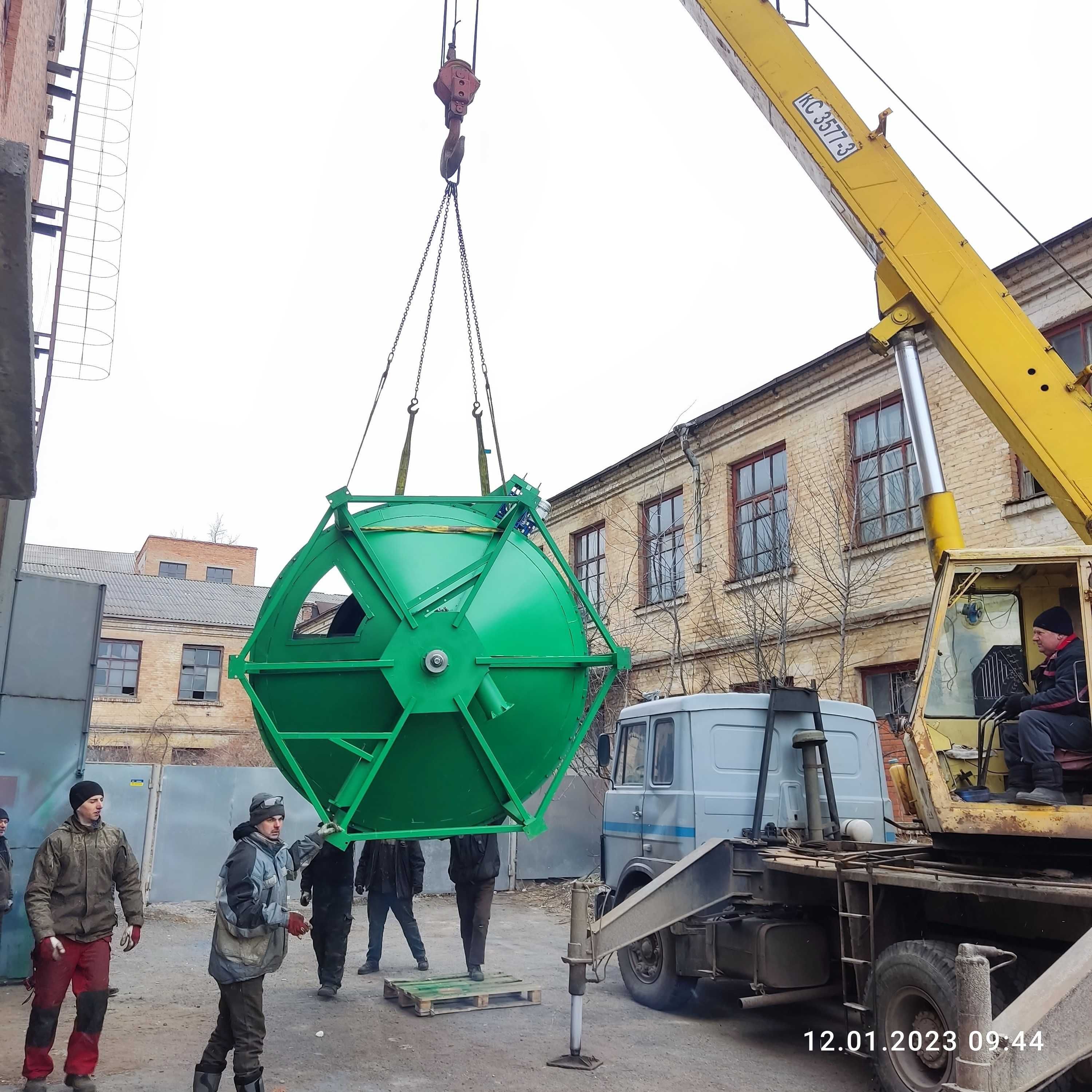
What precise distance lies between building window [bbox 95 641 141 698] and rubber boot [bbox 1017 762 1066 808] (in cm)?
3431

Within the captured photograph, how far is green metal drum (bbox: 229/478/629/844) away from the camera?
4.53 metres

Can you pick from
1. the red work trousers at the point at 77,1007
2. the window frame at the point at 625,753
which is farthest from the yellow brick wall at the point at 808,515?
the red work trousers at the point at 77,1007

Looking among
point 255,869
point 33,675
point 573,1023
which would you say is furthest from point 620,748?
point 33,675

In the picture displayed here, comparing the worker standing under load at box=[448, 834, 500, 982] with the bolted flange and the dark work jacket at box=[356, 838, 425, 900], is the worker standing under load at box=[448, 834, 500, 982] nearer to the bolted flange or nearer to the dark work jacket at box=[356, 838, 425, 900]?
the dark work jacket at box=[356, 838, 425, 900]

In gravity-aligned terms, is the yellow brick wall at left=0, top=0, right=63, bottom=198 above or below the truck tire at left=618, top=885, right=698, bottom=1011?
above

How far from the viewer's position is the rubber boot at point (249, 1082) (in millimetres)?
5102

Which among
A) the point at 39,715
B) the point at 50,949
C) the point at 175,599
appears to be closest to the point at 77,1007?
the point at 50,949

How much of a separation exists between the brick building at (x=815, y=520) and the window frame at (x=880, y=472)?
2 centimetres

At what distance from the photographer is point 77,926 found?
18.7 feet

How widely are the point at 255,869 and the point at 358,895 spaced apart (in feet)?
32.9

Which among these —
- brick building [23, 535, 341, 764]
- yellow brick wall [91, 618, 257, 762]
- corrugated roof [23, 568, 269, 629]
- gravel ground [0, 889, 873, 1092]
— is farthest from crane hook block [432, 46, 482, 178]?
corrugated roof [23, 568, 269, 629]

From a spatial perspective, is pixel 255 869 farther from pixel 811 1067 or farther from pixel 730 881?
pixel 811 1067

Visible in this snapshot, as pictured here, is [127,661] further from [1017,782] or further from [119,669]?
[1017,782]

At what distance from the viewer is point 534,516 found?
4.88 meters
